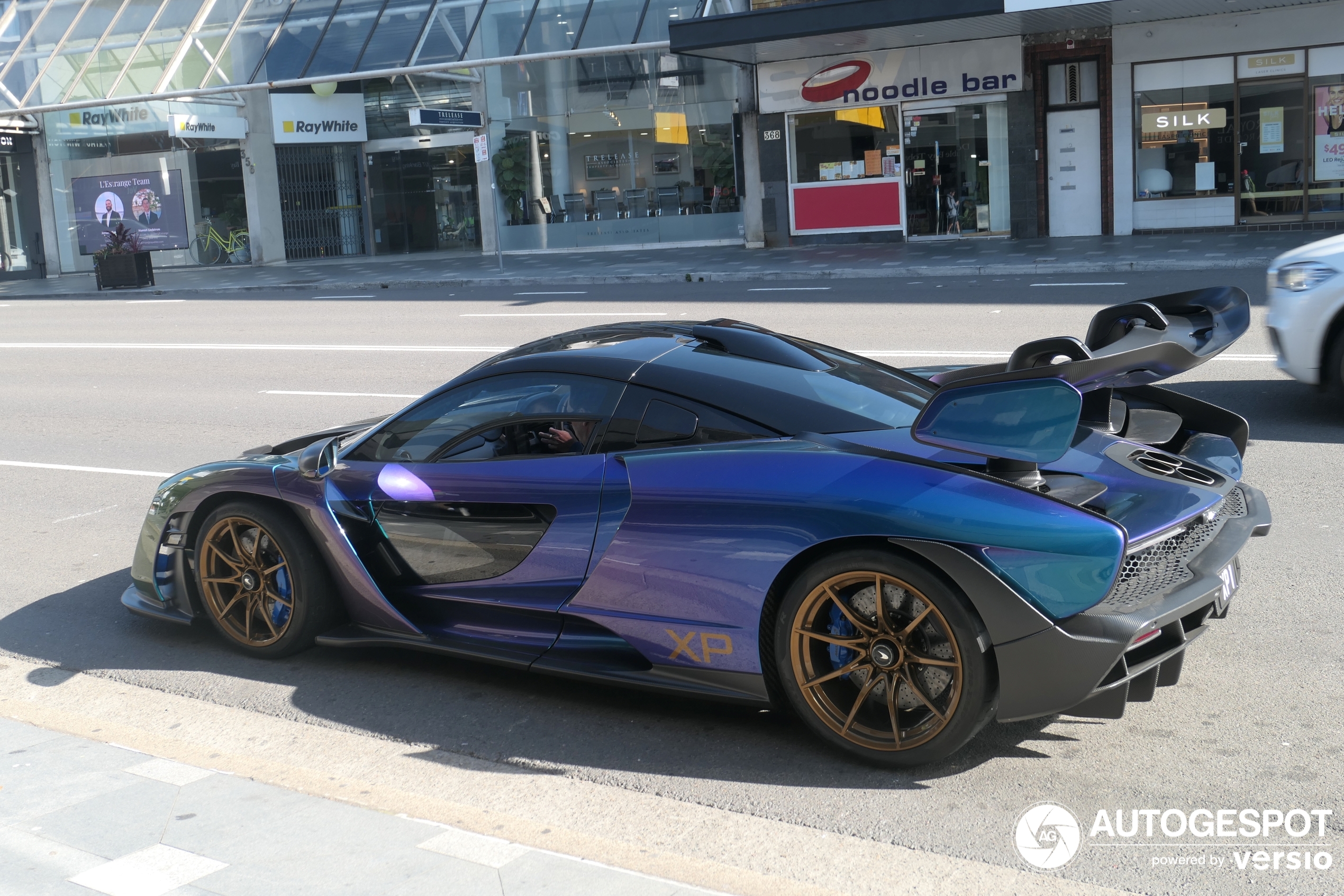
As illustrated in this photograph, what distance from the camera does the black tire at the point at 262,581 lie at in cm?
500

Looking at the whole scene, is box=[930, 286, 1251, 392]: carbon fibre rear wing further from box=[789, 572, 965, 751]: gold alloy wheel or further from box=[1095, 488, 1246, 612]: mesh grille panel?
box=[789, 572, 965, 751]: gold alloy wheel

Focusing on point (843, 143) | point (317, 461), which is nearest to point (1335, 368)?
point (317, 461)

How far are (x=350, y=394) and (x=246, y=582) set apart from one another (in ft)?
21.0

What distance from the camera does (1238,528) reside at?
4086mm

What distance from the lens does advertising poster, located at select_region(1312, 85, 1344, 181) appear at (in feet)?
74.0

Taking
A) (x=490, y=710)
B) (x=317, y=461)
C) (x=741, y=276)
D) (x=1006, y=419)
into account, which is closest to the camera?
(x=1006, y=419)

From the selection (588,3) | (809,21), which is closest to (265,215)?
(588,3)

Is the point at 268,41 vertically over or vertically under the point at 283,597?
over

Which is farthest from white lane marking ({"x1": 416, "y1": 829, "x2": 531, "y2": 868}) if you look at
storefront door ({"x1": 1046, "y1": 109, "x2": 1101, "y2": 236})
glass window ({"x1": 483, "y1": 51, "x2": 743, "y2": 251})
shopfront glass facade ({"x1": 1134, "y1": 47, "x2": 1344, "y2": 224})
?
glass window ({"x1": 483, "y1": 51, "x2": 743, "y2": 251})

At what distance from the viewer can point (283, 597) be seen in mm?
5102

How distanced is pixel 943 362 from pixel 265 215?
2925 centimetres

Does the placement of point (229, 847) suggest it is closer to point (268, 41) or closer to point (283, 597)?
point (283, 597)

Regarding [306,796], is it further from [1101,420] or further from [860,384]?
[1101,420]

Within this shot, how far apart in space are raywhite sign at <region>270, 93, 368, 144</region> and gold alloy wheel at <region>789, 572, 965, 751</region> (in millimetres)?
30763
